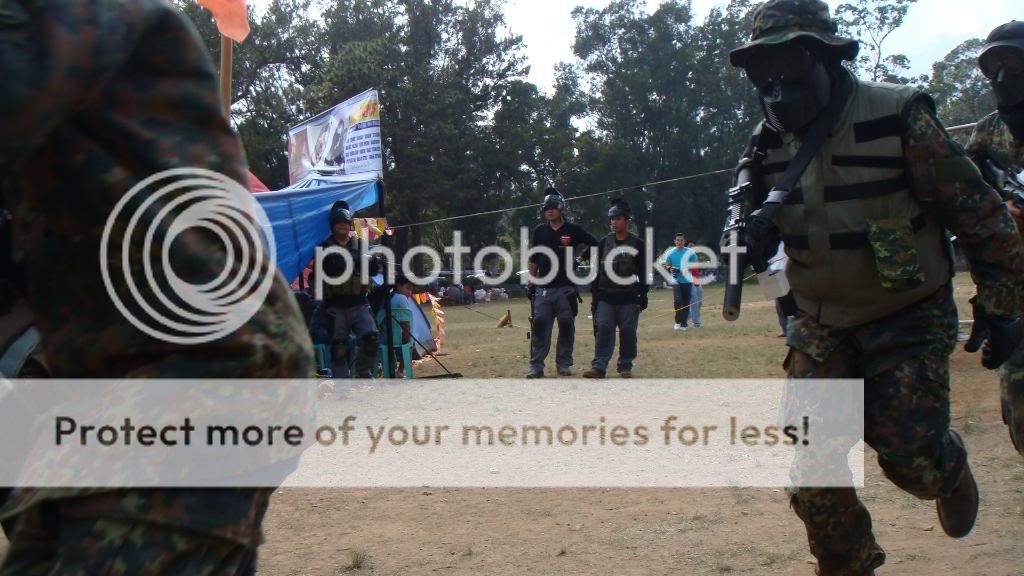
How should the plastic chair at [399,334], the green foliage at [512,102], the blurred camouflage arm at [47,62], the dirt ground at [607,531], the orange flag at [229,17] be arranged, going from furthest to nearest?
the green foliage at [512,102], the plastic chair at [399,334], the orange flag at [229,17], the dirt ground at [607,531], the blurred camouflage arm at [47,62]

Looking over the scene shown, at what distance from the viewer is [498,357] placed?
1393cm

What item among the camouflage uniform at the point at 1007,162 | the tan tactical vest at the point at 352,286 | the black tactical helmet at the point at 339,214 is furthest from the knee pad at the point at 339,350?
the camouflage uniform at the point at 1007,162

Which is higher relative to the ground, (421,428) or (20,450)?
(20,450)

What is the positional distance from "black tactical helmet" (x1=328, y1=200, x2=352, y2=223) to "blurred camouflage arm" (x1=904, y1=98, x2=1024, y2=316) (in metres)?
6.75

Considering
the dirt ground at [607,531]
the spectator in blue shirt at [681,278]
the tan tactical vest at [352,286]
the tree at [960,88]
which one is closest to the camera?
the dirt ground at [607,531]

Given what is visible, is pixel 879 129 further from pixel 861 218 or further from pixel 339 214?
pixel 339 214

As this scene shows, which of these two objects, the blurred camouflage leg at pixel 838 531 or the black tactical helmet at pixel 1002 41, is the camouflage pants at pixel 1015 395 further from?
the black tactical helmet at pixel 1002 41

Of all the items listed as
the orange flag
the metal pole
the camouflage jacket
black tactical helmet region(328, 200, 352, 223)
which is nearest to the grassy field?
the metal pole

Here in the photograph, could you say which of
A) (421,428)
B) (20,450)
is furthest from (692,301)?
(20,450)

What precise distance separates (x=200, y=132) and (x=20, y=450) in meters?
0.68

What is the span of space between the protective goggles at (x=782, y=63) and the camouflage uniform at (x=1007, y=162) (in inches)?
63.8

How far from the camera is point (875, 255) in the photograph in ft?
11.2

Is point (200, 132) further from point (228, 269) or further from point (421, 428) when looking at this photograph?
point (421, 428)

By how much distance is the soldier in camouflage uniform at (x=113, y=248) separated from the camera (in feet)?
4.99
